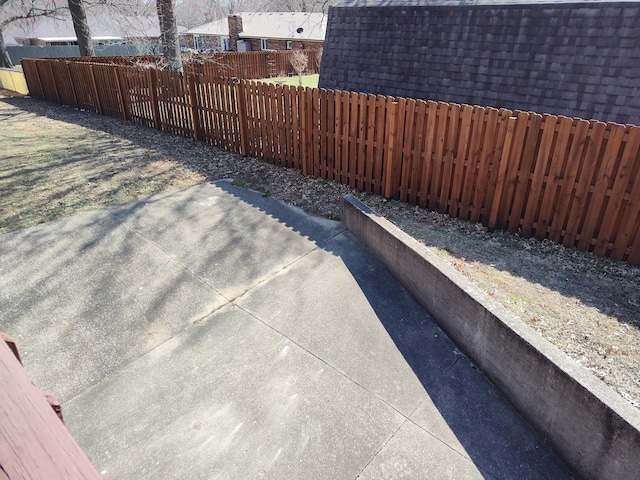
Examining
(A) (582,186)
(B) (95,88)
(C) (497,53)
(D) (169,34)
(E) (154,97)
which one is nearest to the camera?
(A) (582,186)

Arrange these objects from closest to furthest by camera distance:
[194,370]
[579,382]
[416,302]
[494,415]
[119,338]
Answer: [579,382] < [494,415] < [194,370] < [119,338] < [416,302]

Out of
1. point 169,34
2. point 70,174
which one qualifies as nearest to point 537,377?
point 70,174

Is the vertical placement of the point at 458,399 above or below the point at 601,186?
below

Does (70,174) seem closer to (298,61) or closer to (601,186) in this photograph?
(601,186)

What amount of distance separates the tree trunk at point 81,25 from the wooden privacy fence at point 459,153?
15053 mm

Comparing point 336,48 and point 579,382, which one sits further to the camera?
point 336,48

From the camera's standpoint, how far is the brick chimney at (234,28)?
127 ft

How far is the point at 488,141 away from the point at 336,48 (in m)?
6.78

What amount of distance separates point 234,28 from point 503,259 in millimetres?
Answer: 40402

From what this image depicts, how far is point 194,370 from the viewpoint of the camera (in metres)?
3.58

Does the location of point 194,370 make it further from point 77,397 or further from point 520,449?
point 520,449

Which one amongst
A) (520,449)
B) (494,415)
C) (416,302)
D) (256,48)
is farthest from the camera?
(256,48)

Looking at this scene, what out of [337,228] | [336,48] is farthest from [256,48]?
[337,228]

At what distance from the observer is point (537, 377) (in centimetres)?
306
